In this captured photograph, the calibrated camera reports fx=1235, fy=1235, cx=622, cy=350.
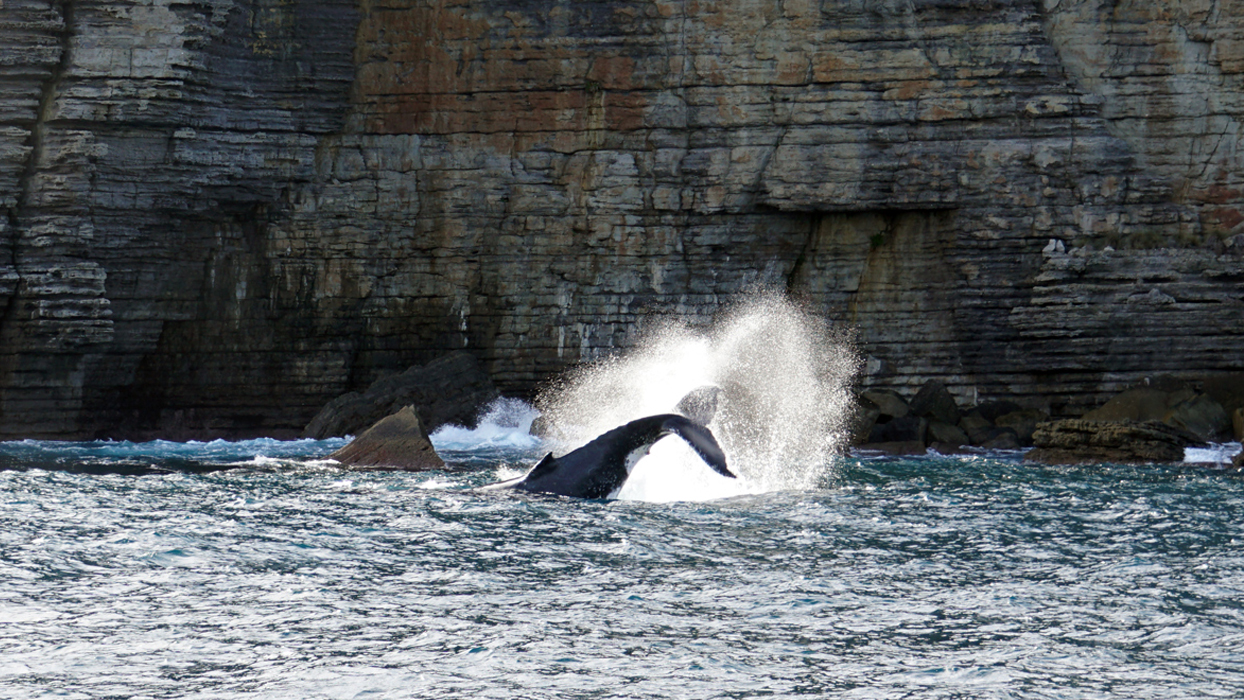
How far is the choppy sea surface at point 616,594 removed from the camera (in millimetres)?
7332

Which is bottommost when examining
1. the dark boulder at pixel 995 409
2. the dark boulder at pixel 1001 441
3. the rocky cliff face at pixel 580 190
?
the dark boulder at pixel 1001 441

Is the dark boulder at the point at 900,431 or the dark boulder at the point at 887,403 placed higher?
the dark boulder at the point at 887,403

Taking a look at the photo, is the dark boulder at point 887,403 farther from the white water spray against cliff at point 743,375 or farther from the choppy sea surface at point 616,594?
the choppy sea surface at point 616,594

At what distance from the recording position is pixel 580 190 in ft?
98.1

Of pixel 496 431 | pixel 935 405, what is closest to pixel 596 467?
pixel 935 405

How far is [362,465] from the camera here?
2036cm

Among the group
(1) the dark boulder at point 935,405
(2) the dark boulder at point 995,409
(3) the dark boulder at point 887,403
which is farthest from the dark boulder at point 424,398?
(2) the dark boulder at point 995,409

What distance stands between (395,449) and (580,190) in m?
11.3

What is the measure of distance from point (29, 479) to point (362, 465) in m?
4.99

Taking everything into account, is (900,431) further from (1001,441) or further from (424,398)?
(424,398)

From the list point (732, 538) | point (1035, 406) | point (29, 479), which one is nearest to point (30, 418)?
point (29, 479)

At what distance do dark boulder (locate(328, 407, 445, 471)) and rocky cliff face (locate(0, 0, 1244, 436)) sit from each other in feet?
30.1

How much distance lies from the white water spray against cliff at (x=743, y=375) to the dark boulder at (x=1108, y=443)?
4.20 meters

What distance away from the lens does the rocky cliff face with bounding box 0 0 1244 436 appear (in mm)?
27281
